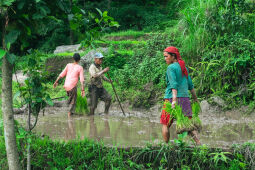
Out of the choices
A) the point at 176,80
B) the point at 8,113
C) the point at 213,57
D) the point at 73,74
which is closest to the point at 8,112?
the point at 8,113

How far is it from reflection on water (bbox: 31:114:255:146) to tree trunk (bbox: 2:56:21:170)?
1.78 metres

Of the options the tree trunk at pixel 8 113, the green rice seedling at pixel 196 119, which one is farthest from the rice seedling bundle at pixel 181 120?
the tree trunk at pixel 8 113

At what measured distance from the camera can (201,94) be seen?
9.08 meters

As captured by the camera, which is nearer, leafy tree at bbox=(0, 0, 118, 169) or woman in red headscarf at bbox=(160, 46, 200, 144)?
leafy tree at bbox=(0, 0, 118, 169)

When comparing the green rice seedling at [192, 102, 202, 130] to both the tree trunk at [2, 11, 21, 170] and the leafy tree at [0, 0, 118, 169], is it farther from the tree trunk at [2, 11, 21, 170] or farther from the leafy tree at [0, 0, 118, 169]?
the tree trunk at [2, 11, 21, 170]

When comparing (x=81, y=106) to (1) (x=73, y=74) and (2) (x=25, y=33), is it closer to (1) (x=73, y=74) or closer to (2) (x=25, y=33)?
(1) (x=73, y=74)

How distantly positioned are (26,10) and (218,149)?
3095mm

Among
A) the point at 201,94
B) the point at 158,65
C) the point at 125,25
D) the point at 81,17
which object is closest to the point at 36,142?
the point at 81,17

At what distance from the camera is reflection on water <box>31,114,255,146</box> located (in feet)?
20.0

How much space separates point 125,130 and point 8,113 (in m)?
3.65

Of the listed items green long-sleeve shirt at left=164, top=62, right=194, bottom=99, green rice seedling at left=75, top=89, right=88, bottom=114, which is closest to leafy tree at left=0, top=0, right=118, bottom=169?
green long-sleeve shirt at left=164, top=62, right=194, bottom=99

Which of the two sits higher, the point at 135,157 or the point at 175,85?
the point at 175,85

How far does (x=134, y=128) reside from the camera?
733cm

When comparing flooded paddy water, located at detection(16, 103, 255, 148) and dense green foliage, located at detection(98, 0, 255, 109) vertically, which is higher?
dense green foliage, located at detection(98, 0, 255, 109)
